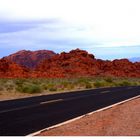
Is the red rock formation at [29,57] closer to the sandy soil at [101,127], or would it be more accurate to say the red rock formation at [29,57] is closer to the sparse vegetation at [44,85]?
the sparse vegetation at [44,85]

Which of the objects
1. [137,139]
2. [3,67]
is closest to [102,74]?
[3,67]

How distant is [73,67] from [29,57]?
51.0 meters

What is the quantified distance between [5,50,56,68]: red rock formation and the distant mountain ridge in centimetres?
3646

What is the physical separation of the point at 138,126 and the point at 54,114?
17.7ft

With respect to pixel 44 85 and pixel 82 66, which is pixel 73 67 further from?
pixel 44 85

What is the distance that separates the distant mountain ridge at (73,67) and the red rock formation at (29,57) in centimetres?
3646

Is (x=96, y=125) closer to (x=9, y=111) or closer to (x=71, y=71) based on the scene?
(x=9, y=111)

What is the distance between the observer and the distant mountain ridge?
11169 centimetres

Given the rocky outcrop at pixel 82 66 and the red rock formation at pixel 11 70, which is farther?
the rocky outcrop at pixel 82 66

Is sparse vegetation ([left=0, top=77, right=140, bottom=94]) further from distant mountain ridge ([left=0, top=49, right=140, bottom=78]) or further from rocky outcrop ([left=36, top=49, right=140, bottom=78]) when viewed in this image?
rocky outcrop ([left=36, top=49, right=140, bottom=78])

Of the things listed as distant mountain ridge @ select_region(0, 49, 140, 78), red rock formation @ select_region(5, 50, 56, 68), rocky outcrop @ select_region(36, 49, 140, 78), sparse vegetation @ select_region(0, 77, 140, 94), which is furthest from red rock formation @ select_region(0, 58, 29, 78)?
red rock formation @ select_region(5, 50, 56, 68)

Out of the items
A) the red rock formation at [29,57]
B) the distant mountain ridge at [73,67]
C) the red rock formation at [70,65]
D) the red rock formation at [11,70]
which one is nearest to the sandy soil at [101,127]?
the red rock formation at [11,70]

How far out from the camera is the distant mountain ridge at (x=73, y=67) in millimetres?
111688

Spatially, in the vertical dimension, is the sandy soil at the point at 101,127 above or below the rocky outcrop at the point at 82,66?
below
